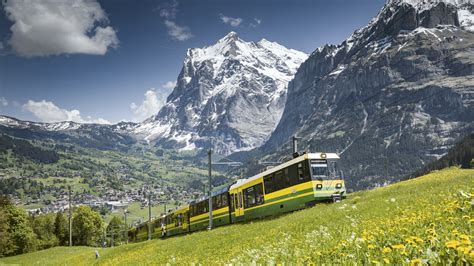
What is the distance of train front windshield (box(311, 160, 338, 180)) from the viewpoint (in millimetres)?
33500

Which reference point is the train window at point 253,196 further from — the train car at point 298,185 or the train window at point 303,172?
the train window at point 303,172

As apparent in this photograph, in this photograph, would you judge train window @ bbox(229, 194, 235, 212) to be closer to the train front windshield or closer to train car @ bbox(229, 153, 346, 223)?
train car @ bbox(229, 153, 346, 223)

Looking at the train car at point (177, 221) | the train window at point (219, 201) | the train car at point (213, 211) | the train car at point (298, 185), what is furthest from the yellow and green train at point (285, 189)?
Result: the train car at point (177, 221)

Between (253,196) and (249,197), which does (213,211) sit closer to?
(249,197)

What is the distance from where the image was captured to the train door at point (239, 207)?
42.9 meters

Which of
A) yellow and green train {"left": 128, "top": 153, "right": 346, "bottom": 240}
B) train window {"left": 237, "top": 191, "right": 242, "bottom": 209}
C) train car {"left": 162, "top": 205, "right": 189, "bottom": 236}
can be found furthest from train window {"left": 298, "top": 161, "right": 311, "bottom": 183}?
train car {"left": 162, "top": 205, "right": 189, "bottom": 236}

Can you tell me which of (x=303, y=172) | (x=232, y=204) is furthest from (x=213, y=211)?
(x=303, y=172)

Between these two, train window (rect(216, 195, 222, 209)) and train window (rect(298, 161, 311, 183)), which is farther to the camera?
train window (rect(216, 195, 222, 209))

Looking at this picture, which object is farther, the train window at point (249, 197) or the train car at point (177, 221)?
the train car at point (177, 221)

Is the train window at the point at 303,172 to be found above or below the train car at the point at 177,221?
above

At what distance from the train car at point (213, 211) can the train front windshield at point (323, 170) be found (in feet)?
53.1

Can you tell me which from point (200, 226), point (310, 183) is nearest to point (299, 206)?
point (310, 183)

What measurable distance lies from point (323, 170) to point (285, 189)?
12.5 feet

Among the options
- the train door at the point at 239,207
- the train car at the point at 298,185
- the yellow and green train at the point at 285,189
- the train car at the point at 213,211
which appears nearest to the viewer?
the train car at the point at 298,185
